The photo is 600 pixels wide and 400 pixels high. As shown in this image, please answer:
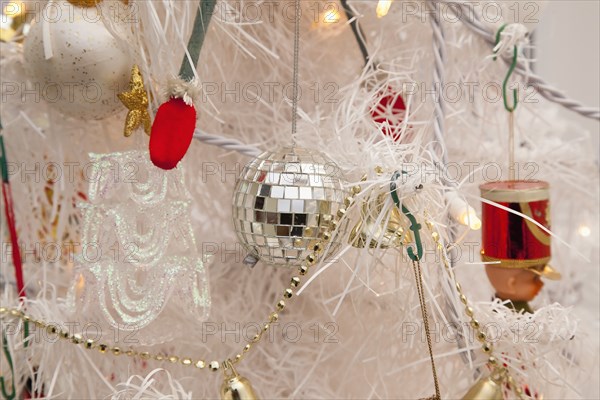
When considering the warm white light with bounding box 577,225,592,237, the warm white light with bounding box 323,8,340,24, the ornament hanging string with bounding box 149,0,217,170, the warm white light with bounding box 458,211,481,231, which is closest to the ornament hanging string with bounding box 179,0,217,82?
the ornament hanging string with bounding box 149,0,217,170

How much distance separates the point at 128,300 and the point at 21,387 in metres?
0.15

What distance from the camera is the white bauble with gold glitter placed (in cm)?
50

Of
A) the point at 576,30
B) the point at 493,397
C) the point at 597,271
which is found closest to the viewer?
the point at 493,397

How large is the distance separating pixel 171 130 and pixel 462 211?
0.22 m

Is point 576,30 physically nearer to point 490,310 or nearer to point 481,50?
point 481,50

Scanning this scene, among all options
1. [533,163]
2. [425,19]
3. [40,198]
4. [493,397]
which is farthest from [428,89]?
[40,198]

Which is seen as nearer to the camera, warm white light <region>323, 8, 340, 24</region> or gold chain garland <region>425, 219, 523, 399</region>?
gold chain garland <region>425, 219, 523, 399</region>

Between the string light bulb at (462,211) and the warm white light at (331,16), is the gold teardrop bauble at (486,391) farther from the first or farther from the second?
the warm white light at (331,16)

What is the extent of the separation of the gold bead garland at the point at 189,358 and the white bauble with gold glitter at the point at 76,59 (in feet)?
0.58

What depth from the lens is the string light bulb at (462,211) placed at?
0.48m

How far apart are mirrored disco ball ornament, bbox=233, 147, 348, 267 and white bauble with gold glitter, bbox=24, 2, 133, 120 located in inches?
5.3

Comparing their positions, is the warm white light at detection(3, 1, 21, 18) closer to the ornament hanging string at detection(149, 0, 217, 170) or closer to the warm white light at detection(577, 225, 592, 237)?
the ornament hanging string at detection(149, 0, 217, 170)

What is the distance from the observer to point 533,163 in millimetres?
671

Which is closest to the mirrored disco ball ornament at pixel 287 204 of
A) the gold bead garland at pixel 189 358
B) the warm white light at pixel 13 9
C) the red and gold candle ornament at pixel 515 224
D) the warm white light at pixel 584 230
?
the gold bead garland at pixel 189 358
